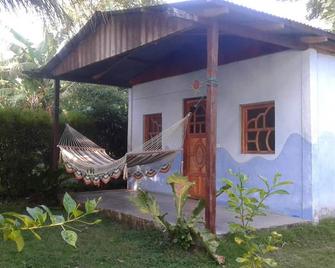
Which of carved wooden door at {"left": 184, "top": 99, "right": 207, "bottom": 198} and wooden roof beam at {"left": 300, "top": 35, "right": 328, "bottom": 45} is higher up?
wooden roof beam at {"left": 300, "top": 35, "right": 328, "bottom": 45}

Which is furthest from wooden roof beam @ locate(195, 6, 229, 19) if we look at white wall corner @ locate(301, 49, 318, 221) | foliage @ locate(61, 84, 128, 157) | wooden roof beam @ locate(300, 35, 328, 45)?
foliage @ locate(61, 84, 128, 157)

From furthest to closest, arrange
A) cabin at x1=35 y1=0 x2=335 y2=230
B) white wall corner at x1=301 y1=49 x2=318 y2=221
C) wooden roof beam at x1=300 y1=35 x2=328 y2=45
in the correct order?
white wall corner at x1=301 y1=49 x2=318 y2=221 → wooden roof beam at x1=300 y1=35 x2=328 y2=45 → cabin at x1=35 y1=0 x2=335 y2=230

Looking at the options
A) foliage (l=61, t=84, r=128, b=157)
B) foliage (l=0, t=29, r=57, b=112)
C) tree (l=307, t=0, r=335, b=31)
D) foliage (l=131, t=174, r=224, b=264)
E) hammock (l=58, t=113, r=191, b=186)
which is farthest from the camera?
foliage (l=0, t=29, r=57, b=112)

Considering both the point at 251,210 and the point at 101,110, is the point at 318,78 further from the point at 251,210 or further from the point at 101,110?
the point at 101,110

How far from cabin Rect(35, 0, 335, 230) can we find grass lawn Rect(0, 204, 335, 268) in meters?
0.56

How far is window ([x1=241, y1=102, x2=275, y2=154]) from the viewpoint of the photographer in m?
6.61

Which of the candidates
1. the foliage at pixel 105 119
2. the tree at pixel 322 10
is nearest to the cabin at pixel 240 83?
the foliage at pixel 105 119

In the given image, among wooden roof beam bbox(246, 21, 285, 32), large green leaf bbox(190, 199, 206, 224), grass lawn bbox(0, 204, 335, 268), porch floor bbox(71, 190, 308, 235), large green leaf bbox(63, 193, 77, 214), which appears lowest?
grass lawn bbox(0, 204, 335, 268)

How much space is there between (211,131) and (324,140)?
226cm

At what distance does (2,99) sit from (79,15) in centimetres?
→ 1217

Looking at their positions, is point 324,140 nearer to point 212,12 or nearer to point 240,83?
point 240,83

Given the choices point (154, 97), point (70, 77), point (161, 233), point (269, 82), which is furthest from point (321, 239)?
point (70, 77)

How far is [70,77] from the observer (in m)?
8.77

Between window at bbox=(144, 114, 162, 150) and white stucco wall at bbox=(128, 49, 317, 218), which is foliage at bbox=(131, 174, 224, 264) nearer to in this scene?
white stucco wall at bbox=(128, 49, 317, 218)
